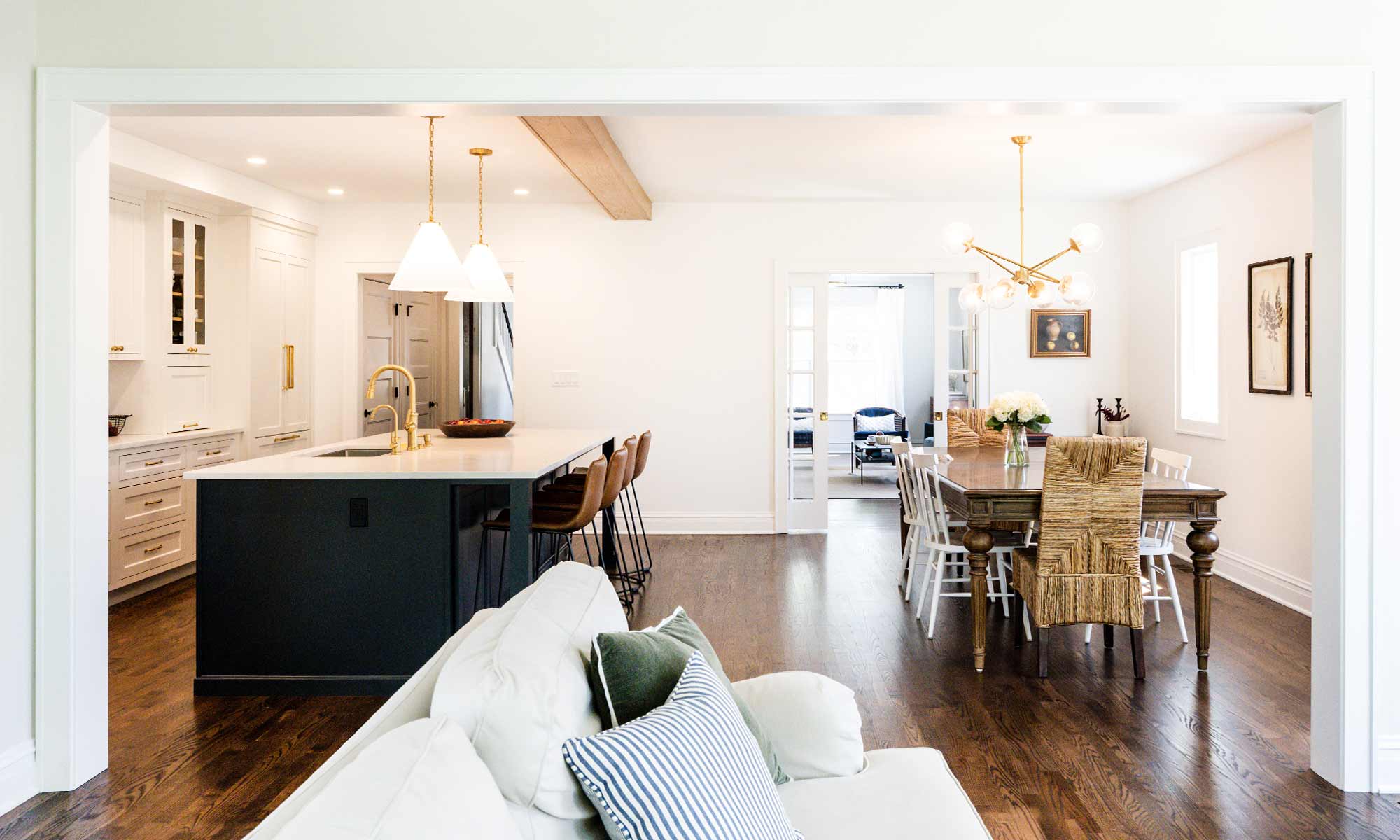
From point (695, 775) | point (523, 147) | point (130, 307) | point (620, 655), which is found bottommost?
point (695, 775)

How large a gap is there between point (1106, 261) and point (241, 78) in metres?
6.13

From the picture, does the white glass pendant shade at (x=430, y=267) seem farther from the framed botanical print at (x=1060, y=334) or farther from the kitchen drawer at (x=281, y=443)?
the framed botanical print at (x=1060, y=334)

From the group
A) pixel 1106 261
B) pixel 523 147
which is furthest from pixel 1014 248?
pixel 523 147

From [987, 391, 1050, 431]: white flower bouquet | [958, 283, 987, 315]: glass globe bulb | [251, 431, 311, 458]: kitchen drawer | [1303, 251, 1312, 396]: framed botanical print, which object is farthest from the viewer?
Answer: [251, 431, 311, 458]: kitchen drawer

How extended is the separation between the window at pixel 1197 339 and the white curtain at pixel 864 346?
19.3 feet

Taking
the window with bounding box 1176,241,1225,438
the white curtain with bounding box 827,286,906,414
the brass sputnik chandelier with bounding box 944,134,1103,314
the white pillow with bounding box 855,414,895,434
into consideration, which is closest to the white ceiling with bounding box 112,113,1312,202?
the brass sputnik chandelier with bounding box 944,134,1103,314

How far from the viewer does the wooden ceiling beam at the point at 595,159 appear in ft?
13.6

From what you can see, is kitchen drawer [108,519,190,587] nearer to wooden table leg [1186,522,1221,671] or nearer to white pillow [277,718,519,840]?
white pillow [277,718,519,840]

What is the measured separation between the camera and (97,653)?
284cm

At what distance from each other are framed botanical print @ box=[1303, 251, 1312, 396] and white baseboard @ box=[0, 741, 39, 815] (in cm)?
564

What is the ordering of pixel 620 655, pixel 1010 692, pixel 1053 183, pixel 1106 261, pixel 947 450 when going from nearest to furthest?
pixel 620 655 → pixel 1010 692 → pixel 947 450 → pixel 1053 183 → pixel 1106 261

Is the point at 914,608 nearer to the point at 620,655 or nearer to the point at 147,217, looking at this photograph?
the point at 620,655

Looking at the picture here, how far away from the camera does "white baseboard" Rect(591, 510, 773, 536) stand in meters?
7.05

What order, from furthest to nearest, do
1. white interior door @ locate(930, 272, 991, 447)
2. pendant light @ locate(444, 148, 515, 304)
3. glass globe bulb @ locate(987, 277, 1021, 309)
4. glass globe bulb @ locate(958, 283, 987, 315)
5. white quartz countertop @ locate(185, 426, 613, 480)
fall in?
white interior door @ locate(930, 272, 991, 447) < glass globe bulb @ locate(958, 283, 987, 315) < glass globe bulb @ locate(987, 277, 1021, 309) < pendant light @ locate(444, 148, 515, 304) < white quartz countertop @ locate(185, 426, 613, 480)
